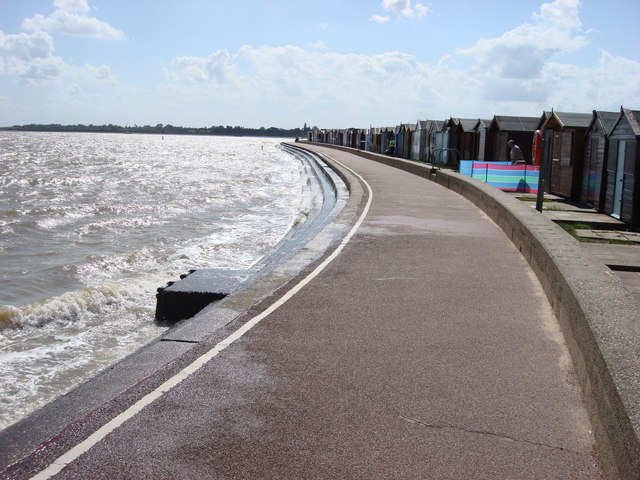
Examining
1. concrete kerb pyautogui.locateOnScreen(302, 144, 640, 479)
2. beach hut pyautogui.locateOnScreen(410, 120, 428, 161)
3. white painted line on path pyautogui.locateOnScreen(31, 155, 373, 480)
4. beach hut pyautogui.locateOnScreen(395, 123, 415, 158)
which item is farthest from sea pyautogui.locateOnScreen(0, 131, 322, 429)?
beach hut pyautogui.locateOnScreen(395, 123, 415, 158)

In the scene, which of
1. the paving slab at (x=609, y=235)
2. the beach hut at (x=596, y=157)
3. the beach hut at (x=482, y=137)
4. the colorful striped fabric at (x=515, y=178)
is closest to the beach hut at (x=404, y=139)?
the beach hut at (x=482, y=137)

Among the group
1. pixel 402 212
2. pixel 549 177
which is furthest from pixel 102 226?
pixel 549 177

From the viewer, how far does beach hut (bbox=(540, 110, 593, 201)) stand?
1886cm

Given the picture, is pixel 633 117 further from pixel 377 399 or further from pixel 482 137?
pixel 482 137

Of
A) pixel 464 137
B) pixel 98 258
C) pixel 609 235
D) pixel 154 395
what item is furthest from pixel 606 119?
pixel 464 137

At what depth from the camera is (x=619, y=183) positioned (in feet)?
50.4

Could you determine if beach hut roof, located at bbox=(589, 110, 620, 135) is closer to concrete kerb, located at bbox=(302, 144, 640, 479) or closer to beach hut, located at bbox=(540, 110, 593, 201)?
beach hut, located at bbox=(540, 110, 593, 201)

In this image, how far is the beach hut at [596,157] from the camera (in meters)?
16.5

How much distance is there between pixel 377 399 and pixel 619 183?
1228 centimetres

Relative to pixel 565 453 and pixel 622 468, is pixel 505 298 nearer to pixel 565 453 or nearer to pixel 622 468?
pixel 565 453

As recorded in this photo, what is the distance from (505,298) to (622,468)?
461 cm

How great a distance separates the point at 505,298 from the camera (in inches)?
325

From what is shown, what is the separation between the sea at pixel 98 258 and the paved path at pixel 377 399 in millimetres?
2701

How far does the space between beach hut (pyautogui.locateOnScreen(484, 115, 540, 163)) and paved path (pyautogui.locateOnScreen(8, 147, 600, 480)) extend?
882 inches
